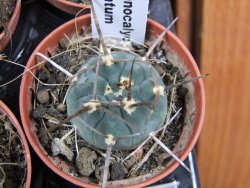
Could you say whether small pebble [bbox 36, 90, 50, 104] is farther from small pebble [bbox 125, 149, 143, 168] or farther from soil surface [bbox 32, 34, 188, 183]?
small pebble [bbox 125, 149, 143, 168]

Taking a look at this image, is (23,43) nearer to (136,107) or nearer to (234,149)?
(136,107)

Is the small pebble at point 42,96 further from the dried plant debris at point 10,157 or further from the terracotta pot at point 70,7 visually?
the terracotta pot at point 70,7

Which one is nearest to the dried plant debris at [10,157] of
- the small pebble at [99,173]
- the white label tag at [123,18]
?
the small pebble at [99,173]

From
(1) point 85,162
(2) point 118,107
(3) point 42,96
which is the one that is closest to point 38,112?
(3) point 42,96

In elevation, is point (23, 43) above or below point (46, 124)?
above

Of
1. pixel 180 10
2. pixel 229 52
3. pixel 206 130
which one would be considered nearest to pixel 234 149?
pixel 206 130

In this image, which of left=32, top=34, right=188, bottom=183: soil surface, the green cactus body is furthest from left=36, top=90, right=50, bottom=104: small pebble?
the green cactus body
